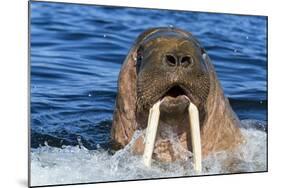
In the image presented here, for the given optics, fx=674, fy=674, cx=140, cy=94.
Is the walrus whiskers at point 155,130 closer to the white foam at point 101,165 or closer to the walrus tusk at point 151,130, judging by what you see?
the walrus tusk at point 151,130

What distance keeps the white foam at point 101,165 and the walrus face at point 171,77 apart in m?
0.46

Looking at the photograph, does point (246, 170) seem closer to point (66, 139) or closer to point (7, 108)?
point (66, 139)

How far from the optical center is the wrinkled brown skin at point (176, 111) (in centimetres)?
554

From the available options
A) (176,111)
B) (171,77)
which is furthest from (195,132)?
(171,77)

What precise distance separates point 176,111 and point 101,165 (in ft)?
2.74

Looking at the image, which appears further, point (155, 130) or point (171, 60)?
point (155, 130)

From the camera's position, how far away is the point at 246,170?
649cm

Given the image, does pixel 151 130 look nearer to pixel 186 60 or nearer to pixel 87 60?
pixel 186 60

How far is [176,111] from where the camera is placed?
18.5ft

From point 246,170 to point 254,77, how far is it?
2.96ft

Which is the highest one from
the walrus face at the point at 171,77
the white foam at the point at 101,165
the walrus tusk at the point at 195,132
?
the walrus face at the point at 171,77

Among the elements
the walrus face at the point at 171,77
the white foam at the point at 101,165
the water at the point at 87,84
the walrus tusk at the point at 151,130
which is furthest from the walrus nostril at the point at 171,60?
the white foam at the point at 101,165

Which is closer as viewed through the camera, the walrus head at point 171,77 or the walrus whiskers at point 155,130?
the walrus head at point 171,77

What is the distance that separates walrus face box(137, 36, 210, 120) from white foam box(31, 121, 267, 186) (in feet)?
1.51
